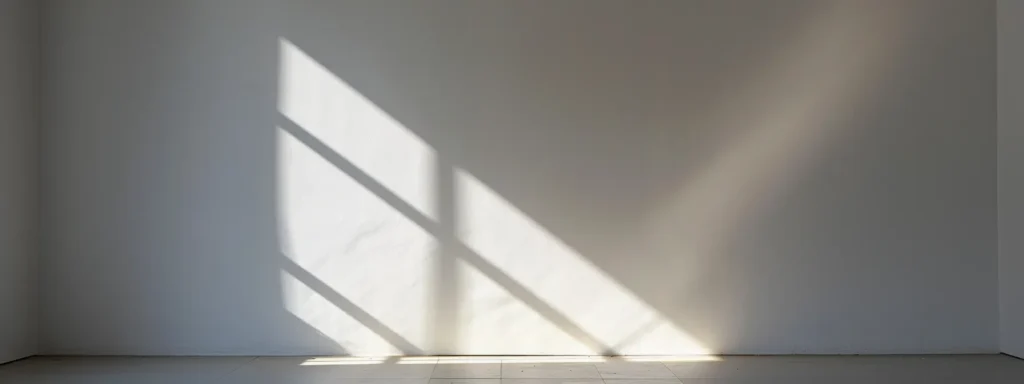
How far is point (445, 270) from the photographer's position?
4.44m

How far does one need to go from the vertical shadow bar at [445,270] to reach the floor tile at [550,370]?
0.39 meters

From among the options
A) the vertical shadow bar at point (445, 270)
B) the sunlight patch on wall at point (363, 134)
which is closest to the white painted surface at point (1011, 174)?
the vertical shadow bar at point (445, 270)

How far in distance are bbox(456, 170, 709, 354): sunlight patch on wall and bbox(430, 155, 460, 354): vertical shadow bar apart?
57 mm

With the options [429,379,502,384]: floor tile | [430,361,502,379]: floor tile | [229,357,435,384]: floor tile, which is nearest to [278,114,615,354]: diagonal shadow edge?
[430,361,502,379]: floor tile

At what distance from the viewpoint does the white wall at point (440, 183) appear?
14.5 feet

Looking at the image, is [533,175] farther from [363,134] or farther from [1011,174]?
[1011,174]

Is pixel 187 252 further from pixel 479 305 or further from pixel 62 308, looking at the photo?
pixel 479 305

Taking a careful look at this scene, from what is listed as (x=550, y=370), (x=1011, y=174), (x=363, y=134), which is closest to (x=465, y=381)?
(x=550, y=370)

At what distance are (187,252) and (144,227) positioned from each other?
27 cm

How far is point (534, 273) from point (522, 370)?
0.59 meters

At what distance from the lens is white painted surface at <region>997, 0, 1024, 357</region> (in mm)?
4340

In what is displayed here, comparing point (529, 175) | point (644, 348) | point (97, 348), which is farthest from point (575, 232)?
point (97, 348)

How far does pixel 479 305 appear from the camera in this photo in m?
4.45

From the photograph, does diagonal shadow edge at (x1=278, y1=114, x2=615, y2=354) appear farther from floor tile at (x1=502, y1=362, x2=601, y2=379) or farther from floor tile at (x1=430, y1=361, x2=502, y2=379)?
floor tile at (x1=430, y1=361, x2=502, y2=379)
